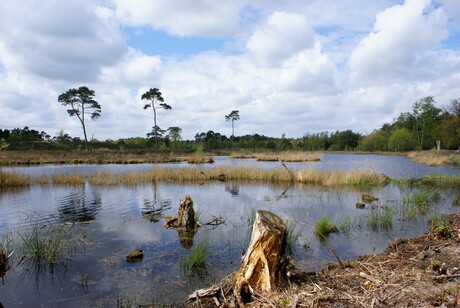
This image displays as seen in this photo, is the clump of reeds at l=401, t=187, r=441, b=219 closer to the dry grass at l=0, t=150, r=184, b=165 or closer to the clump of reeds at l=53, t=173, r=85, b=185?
the clump of reeds at l=53, t=173, r=85, b=185

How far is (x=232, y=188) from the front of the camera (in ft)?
61.1

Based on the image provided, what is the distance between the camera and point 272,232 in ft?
14.9

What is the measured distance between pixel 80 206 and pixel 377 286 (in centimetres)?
1216

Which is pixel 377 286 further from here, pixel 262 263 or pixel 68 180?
pixel 68 180

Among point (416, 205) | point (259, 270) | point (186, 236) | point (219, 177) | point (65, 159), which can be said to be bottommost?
point (186, 236)

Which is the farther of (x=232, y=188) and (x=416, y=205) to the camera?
(x=232, y=188)

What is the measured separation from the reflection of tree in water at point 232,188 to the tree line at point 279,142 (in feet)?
84.9

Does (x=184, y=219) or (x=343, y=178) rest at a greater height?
(x=343, y=178)

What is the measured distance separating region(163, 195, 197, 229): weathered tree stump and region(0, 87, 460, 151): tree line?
3060 centimetres

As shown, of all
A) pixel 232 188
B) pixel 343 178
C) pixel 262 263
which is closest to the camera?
pixel 262 263


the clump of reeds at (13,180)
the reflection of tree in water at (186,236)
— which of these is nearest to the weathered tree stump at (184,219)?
the reflection of tree in water at (186,236)

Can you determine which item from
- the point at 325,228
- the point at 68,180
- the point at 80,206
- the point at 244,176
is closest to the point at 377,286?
the point at 325,228

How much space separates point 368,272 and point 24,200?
14639 millimetres

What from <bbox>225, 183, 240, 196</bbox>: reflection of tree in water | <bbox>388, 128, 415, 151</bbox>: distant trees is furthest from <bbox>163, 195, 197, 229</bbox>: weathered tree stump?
<bbox>388, 128, 415, 151</bbox>: distant trees
